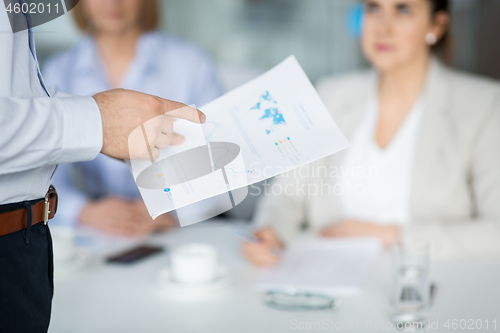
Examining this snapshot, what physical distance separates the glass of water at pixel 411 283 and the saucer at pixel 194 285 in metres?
0.32

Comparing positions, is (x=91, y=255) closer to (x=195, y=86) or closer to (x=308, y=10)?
(x=195, y=86)

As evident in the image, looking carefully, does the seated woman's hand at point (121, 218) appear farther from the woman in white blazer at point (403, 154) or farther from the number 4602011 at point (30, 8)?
the number 4602011 at point (30, 8)

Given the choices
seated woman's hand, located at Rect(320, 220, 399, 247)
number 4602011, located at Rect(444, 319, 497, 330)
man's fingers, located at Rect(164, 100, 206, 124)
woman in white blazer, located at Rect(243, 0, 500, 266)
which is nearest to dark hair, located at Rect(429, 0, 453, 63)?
woman in white blazer, located at Rect(243, 0, 500, 266)

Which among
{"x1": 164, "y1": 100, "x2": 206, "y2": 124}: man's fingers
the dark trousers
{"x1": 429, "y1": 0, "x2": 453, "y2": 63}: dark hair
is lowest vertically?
{"x1": 429, "y1": 0, "x2": 453, "y2": 63}: dark hair

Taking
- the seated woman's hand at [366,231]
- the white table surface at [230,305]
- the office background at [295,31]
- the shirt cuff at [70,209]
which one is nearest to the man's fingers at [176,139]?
the white table surface at [230,305]

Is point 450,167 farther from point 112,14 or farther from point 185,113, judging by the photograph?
point 112,14

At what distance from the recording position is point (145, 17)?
5.88 ft

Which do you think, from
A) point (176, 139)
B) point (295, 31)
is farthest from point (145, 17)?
point (295, 31)

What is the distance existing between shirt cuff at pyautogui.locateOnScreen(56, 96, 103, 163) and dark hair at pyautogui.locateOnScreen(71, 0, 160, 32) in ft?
4.60

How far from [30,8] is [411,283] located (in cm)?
75

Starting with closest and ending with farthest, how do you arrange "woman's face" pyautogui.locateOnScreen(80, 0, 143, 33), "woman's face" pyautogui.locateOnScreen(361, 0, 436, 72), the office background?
"woman's face" pyautogui.locateOnScreen(361, 0, 436, 72)
"woman's face" pyautogui.locateOnScreen(80, 0, 143, 33)
the office background

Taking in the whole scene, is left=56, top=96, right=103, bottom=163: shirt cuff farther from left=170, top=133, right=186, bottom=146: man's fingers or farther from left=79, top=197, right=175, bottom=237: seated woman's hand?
left=79, top=197, right=175, bottom=237: seated woman's hand

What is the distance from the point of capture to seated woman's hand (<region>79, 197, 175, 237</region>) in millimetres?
1246

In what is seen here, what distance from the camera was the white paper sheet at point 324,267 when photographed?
84cm
